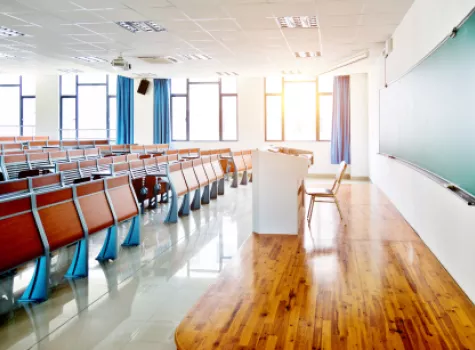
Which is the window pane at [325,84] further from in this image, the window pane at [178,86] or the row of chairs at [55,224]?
the row of chairs at [55,224]

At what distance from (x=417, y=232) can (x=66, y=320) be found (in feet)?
13.4

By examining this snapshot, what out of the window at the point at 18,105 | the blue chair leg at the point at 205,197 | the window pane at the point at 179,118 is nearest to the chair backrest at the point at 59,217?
the blue chair leg at the point at 205,197

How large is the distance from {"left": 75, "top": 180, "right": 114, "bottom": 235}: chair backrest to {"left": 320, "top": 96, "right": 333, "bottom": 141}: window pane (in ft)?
33.8

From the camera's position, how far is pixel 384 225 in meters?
6.05

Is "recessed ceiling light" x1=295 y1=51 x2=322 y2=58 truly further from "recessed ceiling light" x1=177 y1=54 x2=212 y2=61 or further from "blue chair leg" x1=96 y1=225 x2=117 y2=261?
"blue chair leg" x1=96 y1=225 x2=117 y2=261

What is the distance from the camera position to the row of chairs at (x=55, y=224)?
9.92 ft

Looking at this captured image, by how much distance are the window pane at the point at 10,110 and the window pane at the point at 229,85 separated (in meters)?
7.30

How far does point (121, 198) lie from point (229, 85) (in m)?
10.3

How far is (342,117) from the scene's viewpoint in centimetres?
1331

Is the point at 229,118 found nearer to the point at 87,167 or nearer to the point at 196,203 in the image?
the point at 196,203

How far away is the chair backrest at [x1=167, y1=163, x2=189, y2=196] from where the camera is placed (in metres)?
6.52

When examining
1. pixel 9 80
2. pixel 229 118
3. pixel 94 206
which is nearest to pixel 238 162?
pixel 229 118

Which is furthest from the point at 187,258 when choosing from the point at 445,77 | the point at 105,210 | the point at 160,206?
the point at 160,206

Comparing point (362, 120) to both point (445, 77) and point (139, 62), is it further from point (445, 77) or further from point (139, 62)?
point (445, 77)
